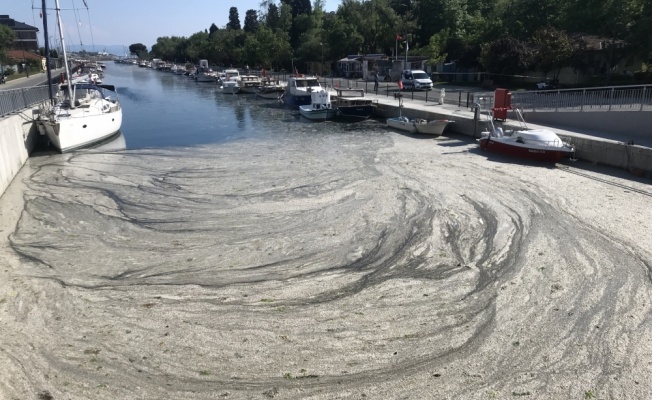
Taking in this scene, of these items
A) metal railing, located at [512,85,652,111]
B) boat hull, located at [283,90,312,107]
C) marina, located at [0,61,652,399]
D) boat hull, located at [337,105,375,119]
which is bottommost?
marina, located at [0,61,652,399]

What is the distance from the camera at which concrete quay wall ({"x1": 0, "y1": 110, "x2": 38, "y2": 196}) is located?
19.7 m

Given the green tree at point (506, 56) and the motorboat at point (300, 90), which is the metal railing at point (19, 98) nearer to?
the motorboat at point (300, 90)

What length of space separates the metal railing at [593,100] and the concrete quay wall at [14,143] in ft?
78.0

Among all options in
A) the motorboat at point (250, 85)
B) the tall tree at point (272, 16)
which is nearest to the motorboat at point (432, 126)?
the motorboat at point (250, 85)

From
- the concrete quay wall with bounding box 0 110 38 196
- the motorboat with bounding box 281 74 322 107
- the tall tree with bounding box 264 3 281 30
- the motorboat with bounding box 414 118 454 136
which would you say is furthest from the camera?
the tall tree with bounding box 264 3 281 30

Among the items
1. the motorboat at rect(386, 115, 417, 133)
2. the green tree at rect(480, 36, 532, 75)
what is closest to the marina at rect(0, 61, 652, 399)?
the motorboat at rect(386, 115, 417, 133)

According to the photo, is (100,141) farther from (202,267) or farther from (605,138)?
(605,138)

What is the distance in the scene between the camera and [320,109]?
122 feet

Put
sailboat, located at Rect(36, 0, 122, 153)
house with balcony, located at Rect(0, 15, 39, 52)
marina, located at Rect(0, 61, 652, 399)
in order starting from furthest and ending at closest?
house with balcony, located at Rect(0, 15, 39, 52) < sailboat, located at Rect(36, 0, 122, 153) < marina, located at Rect(0, 61, 652, 399)

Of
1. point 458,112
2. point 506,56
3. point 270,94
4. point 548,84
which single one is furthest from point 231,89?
point 458,112

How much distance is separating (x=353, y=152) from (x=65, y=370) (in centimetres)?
1875

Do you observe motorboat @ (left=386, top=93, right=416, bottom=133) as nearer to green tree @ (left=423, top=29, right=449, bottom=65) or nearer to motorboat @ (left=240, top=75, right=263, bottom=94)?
green tree @ (left=423, top=29, right=449, bottom=65)

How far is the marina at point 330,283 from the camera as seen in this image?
7312 millimetres

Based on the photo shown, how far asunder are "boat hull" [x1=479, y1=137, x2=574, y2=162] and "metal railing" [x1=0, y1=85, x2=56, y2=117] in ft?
72.3
